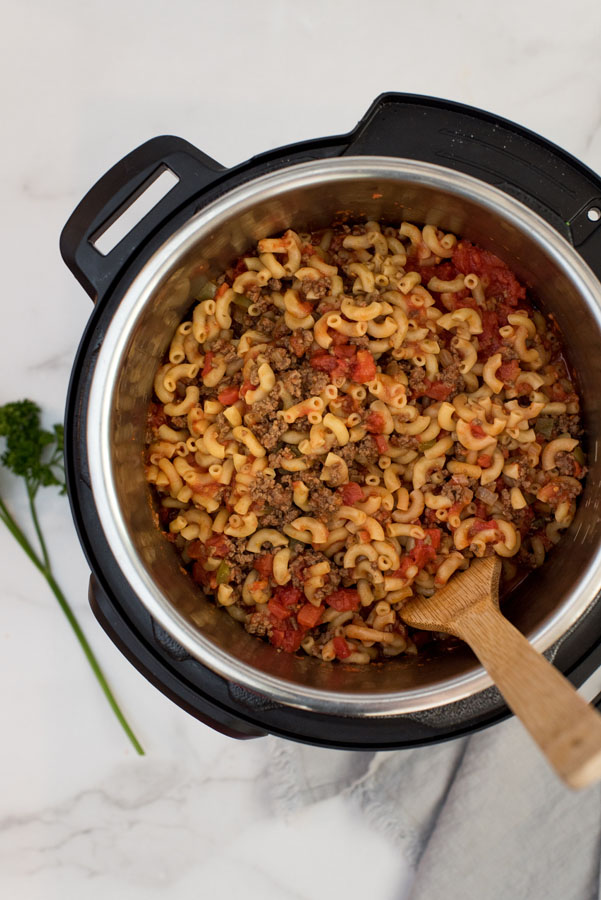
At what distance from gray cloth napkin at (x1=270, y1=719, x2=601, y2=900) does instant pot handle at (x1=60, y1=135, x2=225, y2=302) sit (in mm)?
1375

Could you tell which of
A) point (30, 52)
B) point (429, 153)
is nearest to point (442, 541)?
point (429, 153)

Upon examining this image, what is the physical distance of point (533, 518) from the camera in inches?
74.7

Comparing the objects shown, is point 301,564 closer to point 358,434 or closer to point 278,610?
point 278,610

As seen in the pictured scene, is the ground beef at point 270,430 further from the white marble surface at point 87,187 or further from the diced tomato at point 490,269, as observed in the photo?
the white marble surface at point 87,187

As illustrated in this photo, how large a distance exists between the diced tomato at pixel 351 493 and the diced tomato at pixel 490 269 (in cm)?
56

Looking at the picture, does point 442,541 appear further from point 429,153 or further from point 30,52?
point 30,52

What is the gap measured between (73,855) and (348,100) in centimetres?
224

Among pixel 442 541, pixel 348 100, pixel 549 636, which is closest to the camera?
pixel 549 636

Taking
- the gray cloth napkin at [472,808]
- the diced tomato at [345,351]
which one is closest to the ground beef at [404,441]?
the diced tomato at [345,351]

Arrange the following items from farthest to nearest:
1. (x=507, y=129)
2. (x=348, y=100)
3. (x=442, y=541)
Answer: (x=348, y=100), (x=442, y=541), (x=507, y=129)

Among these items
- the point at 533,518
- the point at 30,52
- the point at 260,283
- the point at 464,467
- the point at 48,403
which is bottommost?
the point at 533,518

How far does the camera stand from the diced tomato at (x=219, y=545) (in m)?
1.84

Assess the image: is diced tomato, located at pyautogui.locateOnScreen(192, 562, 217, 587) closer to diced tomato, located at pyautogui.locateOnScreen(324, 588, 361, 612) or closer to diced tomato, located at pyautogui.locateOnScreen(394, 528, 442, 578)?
diced tomato, located at pyautogui.locateOnScreen(324, 588, 361, 612)

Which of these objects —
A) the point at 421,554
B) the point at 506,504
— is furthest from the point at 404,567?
the point at 506,504
